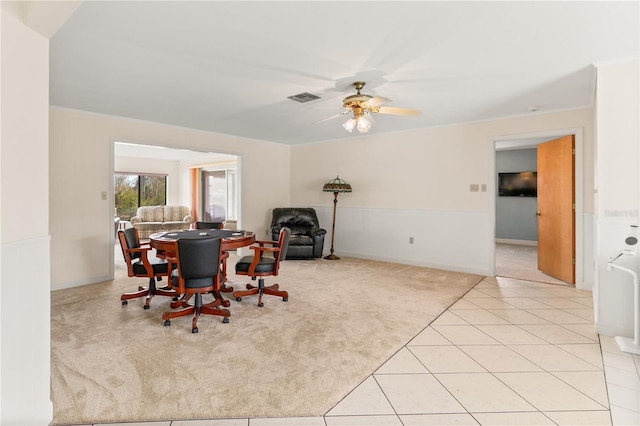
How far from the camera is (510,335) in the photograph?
2.80m

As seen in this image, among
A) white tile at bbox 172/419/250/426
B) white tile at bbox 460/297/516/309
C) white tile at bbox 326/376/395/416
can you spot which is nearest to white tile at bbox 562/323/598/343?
white tile at bbox 460/297/516/309

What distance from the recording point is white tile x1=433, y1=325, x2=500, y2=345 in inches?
105

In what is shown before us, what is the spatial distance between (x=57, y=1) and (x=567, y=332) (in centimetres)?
416

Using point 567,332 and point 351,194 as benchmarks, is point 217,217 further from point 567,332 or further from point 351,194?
point 567,332

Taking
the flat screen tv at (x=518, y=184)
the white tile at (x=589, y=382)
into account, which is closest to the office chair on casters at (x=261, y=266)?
the white tile at (x=589, y=382)

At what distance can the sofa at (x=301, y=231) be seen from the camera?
5.96m

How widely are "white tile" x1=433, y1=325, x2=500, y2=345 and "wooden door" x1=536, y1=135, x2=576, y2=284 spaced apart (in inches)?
98.7

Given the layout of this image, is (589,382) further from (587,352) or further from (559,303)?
(559,303)

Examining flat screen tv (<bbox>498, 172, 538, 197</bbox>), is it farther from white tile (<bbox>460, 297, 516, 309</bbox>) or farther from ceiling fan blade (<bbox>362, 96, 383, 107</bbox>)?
ceiling fan blade (<bbox>362, 96, 383, 107</bbox>)

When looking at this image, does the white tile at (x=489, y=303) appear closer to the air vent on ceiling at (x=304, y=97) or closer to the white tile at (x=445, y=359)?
the white tile at (x=445, y=359)

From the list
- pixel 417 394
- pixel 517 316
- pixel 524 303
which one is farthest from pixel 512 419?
pixel 524 303

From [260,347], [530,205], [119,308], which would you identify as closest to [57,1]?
[260,347]

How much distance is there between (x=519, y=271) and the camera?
523 centimetres

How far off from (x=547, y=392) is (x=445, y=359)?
24.4 inches
